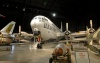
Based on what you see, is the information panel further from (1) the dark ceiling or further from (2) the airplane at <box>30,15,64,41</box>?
(1) the dark ceiling

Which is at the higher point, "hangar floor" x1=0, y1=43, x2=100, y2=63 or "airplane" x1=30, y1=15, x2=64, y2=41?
"airplane" x1=30, y1=15, x2=64, y2=41

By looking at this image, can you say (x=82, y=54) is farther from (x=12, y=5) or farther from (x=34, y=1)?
(x=12, y=5)

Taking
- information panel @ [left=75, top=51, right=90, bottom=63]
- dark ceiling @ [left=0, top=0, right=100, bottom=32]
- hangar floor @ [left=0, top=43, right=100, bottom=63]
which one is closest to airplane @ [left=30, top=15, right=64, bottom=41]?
hangar floor @ [left=0, top=43, right=100, bottom=63]

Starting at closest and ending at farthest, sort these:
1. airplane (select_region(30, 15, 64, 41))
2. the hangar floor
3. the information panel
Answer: the information panel < the hangar floor < airplane (select_region(30, 15, 64, 41))

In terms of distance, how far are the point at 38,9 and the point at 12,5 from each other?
346 inches

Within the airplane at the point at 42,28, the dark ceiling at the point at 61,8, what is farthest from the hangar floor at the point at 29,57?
the dark ceiling at the point at 61,8

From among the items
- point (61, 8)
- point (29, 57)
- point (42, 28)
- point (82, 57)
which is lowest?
point (29, 57)

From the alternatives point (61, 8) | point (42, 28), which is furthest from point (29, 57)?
point (61, 8)

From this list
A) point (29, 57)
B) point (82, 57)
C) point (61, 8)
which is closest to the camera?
point (82, 57)

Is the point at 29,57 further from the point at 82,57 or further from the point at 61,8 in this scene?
the point at 61,8

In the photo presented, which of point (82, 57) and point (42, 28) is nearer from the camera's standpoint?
point (82, 57)

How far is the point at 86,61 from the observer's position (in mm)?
5504

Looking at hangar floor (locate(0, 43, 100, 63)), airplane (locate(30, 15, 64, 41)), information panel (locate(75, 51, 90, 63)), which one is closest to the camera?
information panel (locate(75, 51, 90, 63))

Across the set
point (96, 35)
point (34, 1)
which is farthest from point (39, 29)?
point (34, 1)
